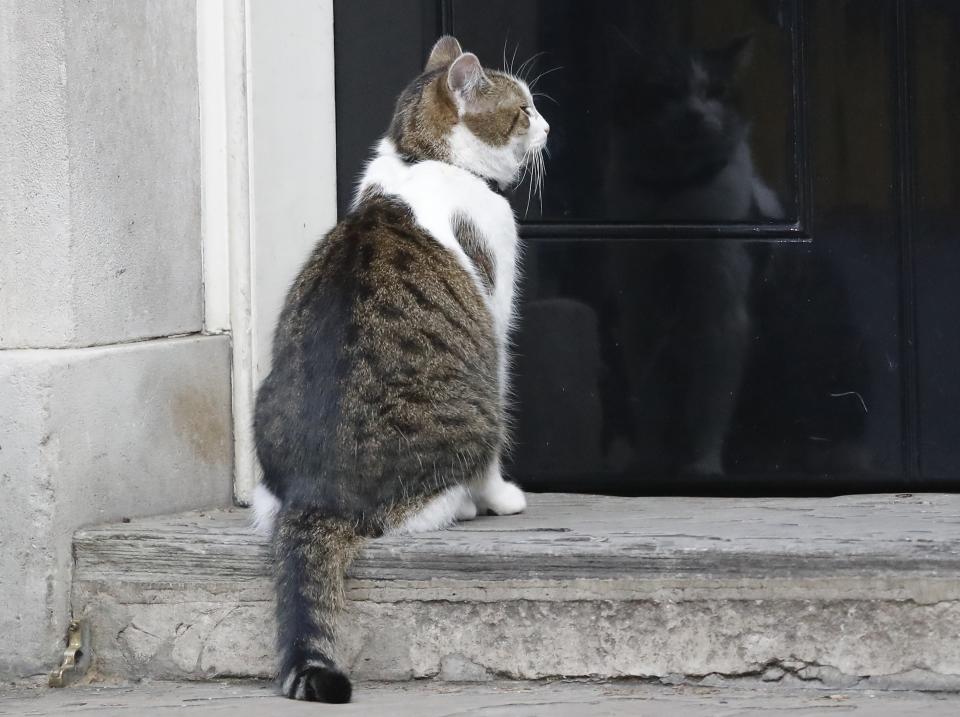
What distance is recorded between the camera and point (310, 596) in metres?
2.41

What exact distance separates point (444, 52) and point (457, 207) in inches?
17.0

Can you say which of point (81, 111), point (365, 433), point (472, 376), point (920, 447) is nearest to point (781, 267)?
point (920, 447)

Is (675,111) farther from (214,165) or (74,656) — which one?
(74,656)

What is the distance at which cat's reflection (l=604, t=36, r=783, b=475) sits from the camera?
10.4 feet

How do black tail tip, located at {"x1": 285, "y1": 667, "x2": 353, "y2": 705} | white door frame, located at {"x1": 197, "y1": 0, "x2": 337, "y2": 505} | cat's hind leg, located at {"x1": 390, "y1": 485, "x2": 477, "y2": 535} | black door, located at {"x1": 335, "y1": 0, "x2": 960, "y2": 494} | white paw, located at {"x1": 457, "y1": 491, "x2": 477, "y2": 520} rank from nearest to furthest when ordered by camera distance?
black tail tip, located at {"x1": 285, "y1": 667, "x2": 353, "y2": 705} < cat's hind leg, located at {"x1": 390, "y1": 485, "x2": 477, "y2": 535} < white paw, located at {"x1": 457, "y1": 491, "x2": 477, "y2": 520} < white door frame, located at {"x1": 197, "y1": 0, "x2": 337, "y2": 505} < black door, located at {"x1": 335, "y1": 0, "x2": 960, "y2": 494}

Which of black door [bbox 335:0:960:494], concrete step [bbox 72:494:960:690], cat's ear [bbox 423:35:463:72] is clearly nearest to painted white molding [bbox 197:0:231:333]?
black door [bbox 335:0:960:494]

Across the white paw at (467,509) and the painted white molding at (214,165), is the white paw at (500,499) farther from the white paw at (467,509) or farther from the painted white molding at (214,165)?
the painted white molding at (214,165)

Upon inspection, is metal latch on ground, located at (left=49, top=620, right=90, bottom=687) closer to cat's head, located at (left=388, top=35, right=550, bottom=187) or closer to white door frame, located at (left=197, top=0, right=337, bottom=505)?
white door frame, located at (left=197, top=0, right=337, bottom=505)

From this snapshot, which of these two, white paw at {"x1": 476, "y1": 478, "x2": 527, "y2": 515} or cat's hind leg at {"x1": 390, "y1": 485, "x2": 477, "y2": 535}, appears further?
white paw at {"x1": 476, "y1": 478, "x2": 527, "y2": 515}

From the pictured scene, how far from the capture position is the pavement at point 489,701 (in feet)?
7.56

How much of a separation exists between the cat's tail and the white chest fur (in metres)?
0.60

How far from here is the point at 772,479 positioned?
321 centimetres

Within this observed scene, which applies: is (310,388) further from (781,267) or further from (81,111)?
(781,267)

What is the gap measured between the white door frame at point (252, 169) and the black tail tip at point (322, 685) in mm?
831
